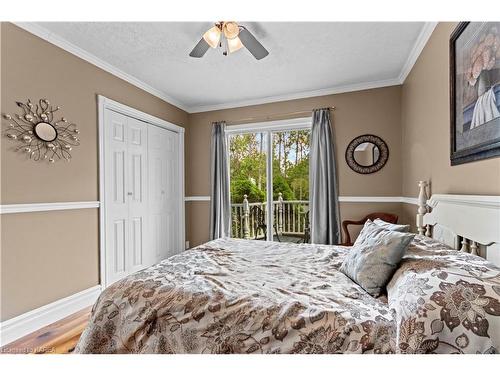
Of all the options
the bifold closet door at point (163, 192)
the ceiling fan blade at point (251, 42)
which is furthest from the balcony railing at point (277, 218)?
the ceiling fan blade at point (251, 42)

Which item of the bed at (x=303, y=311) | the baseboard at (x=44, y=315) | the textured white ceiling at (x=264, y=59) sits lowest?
the baseboard at (x=44, y=315)

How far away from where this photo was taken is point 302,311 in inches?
41.8

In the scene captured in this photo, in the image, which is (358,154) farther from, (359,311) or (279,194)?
(359,311)

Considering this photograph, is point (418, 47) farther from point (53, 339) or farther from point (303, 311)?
point (53, 339)

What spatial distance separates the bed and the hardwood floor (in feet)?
3.43

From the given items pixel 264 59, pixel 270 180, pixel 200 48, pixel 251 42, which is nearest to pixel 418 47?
pixel 264 59

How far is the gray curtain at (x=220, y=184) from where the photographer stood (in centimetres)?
407

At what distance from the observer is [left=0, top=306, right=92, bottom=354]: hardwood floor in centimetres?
188

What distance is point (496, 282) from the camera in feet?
2.72

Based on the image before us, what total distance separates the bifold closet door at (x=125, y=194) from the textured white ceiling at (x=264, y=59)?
0.71 m

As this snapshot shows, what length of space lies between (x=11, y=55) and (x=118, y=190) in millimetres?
1520

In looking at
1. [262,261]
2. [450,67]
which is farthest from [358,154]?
[262,261]

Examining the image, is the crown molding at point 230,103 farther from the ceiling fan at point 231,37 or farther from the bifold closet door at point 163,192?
the ceiling fan at point 231,37

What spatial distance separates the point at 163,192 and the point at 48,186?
65.6 inches
